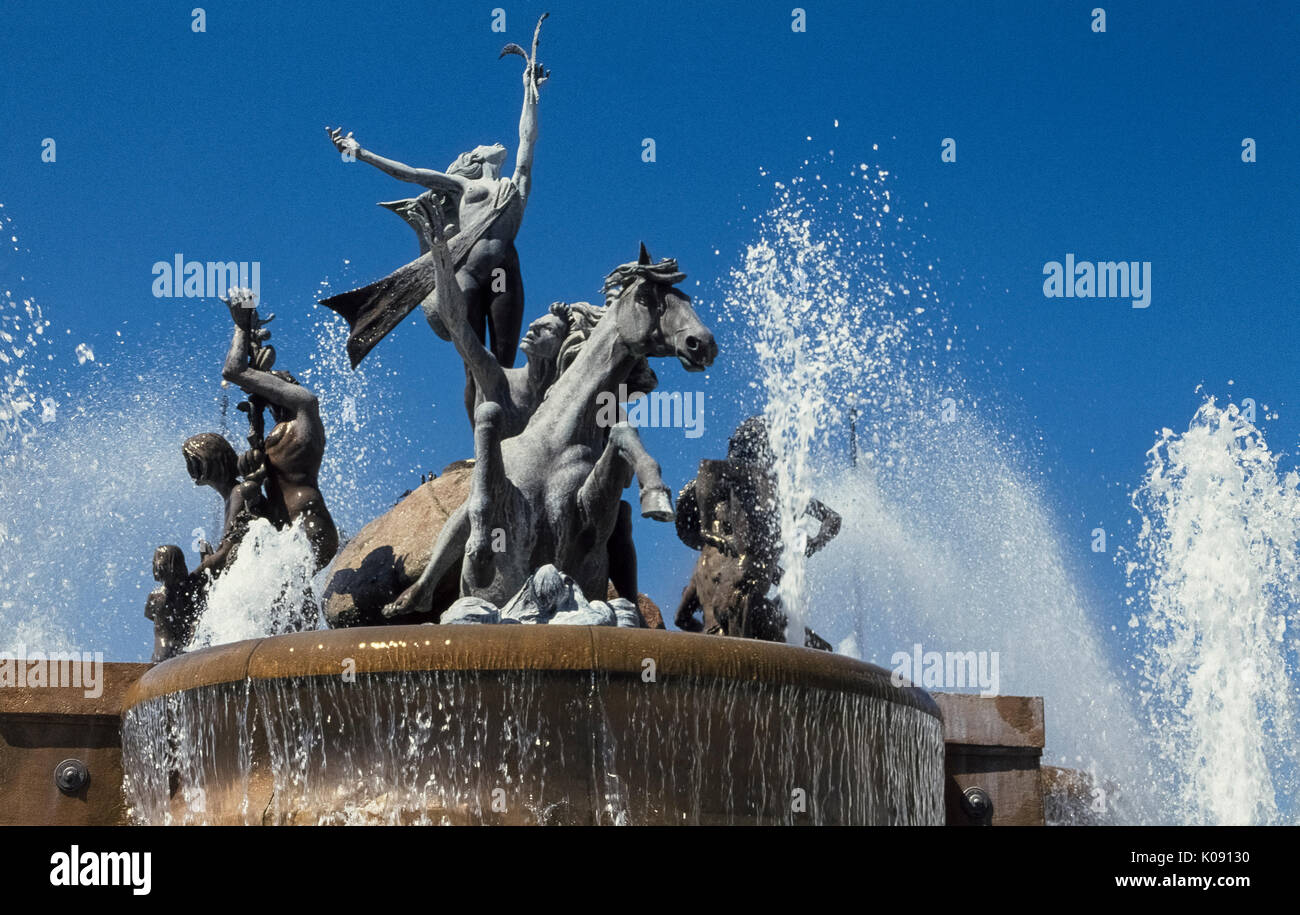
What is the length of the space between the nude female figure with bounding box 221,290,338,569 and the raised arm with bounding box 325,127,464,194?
127 centimetres

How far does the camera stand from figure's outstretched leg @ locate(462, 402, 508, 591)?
8211mm

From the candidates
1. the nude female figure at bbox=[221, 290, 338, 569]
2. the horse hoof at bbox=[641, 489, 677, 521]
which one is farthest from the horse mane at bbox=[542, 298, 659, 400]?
the nude female figure at bbox=[221, 290, 338, 569]

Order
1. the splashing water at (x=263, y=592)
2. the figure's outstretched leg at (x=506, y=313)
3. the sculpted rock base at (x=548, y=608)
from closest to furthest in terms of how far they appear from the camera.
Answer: the sculpted rock base at (x=548, y=608) → the splashing water at (x=263, y=592) → the figure's outstretched leg at (x=506, y=313)

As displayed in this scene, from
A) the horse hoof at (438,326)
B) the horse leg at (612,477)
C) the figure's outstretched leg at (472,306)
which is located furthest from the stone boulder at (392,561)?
the horse hoof at (438,326)

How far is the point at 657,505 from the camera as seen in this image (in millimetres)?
7879

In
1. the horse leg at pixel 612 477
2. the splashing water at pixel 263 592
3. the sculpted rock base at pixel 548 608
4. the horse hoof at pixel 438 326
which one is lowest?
the sculpted rock base at pixel 548 608

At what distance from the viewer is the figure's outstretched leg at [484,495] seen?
8.21m

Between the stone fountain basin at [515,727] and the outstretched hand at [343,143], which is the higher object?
the outstretched hand at [343,143]

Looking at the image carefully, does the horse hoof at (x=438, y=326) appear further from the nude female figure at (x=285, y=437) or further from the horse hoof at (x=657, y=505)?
the horse hoof at (x=657, y=505)

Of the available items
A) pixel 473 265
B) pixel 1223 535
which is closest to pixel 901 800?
pixel 473 265

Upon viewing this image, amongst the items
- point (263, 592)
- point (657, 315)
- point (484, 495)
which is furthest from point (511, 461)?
point (263, 592)

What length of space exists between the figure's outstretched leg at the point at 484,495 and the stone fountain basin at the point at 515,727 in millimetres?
1192

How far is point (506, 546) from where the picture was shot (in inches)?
326
